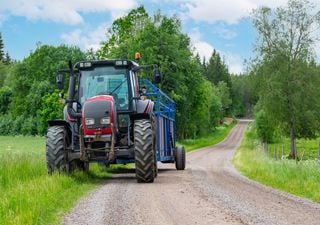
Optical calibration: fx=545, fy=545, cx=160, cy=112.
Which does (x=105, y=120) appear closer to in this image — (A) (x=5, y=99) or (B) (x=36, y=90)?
(B) (x=36, y=90)

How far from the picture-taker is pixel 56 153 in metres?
14.0


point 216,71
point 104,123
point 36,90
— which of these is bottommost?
point 104,123

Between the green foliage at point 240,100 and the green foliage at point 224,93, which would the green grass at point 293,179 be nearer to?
the green foliage at point 224,93

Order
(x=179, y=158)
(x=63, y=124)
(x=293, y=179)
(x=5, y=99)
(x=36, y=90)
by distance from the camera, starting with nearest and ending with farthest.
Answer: (x=63, y=124)
(x=293, y=179)
(x=179, y=158)
(x=36, y=90)
(x=5, y=99)

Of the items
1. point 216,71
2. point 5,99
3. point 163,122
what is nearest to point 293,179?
point 163,122

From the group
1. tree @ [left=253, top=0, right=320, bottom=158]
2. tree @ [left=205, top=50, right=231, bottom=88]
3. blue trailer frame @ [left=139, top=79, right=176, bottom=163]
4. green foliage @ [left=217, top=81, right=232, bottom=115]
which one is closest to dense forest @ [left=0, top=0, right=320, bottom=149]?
tree @ [left=253, top=0, right=320, bottom=158]

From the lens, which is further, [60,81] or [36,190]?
[60,81]

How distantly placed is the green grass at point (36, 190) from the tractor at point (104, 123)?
0.73 metres

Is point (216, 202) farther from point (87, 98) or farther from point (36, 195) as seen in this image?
point (87, 98)

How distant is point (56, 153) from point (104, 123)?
4.86ft

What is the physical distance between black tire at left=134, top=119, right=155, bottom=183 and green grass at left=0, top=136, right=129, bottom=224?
1.21m

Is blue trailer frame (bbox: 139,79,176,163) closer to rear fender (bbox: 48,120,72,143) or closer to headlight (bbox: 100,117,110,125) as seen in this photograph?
rear fender (bbox: 48,120,72,143)

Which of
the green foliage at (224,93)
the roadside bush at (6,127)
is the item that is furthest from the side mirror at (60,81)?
the green foliage at (224,93)

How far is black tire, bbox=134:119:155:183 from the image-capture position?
45.4 ft
